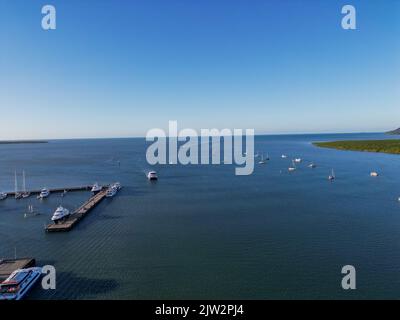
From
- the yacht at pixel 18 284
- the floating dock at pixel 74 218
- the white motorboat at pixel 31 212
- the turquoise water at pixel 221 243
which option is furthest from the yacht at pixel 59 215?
the yacht at pixel 18 284

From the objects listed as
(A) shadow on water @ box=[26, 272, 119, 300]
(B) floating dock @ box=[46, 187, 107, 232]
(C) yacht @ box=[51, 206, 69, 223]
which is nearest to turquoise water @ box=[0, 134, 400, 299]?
(A) shadow on water @ box=[26, 272, 119, 300]

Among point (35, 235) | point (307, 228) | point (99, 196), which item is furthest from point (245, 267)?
point (99, 196)

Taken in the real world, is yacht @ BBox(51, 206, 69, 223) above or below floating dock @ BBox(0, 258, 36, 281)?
above

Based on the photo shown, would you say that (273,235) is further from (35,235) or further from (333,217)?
(35,235)

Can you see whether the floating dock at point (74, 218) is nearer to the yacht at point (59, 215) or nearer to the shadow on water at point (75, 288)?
the yacht at point (59, 215)

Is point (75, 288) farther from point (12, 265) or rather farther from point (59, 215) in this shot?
point (59, 215)

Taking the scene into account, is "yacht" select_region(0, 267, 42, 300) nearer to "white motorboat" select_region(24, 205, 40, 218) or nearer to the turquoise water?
the turquoise water
